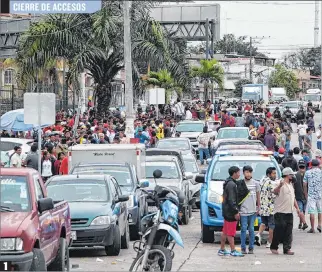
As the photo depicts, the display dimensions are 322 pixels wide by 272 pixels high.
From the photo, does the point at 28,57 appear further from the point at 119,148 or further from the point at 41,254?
the point at 41,254

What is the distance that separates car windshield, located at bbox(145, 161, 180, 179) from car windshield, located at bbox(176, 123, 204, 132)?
782 inches

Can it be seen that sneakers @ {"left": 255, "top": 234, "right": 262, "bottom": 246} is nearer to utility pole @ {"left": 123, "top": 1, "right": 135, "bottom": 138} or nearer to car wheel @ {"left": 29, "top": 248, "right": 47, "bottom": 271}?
car wheel @ {"left": 29, "top": 248, "right": 47, "bottom": 271}

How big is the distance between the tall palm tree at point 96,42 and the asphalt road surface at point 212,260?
18268 millimetres

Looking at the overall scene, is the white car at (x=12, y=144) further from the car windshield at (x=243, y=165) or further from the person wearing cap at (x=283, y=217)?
the person wearing cap at (x=283, y=217)

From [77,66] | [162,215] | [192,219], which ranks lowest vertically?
[192,219]

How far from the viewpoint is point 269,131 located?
3853cm

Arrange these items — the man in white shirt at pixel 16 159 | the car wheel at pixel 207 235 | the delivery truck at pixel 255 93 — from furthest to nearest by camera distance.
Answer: the delivery truck at pixel 255 93
the man in white shirt at pixel 16 159
the car wheel at pixel 207 235

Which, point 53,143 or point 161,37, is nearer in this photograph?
point 53,143

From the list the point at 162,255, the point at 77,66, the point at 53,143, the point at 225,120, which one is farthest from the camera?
the point at 225,120

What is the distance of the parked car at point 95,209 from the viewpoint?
55.8ft

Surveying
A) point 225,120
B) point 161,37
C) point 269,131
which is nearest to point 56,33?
point 161,37

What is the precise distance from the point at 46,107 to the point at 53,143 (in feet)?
20.3

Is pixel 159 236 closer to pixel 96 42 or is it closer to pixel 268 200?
pixel 268 200

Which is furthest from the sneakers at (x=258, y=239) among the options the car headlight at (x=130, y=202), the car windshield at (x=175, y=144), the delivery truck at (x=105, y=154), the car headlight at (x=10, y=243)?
the car windshield at (x=175, y=144)
